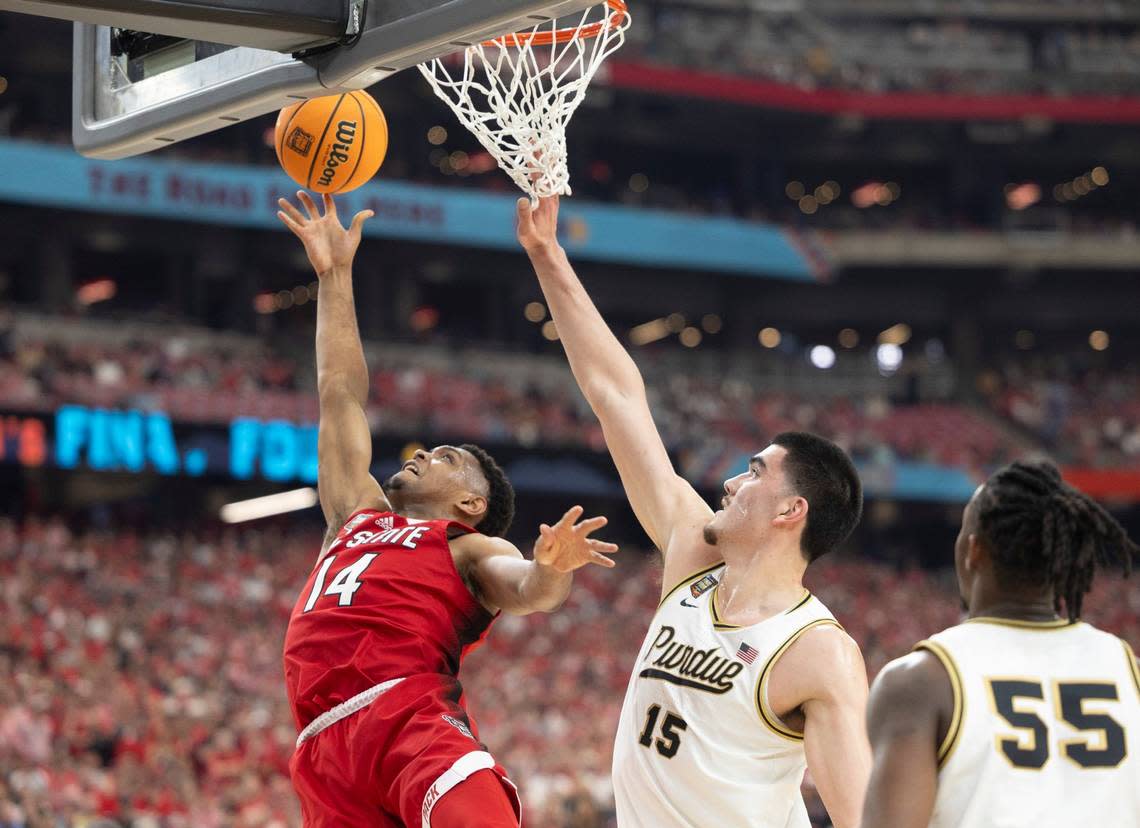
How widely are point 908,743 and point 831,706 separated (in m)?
1.00

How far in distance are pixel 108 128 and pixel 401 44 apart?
120 centimetres

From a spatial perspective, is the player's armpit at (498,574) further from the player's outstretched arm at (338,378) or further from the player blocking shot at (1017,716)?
the player blocking shot at (1017,716)

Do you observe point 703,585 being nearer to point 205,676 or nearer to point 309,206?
point 309,206

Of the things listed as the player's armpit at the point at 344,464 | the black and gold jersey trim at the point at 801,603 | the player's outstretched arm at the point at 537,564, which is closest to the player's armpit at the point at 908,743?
the black and gold jersey trim at the point at 801,603

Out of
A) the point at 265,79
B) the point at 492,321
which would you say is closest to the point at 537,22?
the point at 265,79

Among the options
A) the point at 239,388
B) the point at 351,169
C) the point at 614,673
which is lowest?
the point at 614,673

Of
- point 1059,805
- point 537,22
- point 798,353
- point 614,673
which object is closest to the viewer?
point 1059,805

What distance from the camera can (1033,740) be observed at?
2756 millimetres

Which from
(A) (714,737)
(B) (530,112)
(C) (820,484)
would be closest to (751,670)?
(A) (714,737)

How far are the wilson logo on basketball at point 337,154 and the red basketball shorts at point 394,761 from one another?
202cm

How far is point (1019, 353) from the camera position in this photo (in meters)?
34.6

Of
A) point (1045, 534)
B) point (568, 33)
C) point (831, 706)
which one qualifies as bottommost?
point (831, 706)

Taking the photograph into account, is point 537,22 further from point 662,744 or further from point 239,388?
point 239,388

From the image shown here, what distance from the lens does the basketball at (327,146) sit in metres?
5.69
